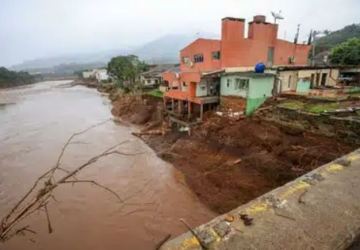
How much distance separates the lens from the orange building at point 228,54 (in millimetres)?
19172

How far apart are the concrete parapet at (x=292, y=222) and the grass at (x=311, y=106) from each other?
368 inches

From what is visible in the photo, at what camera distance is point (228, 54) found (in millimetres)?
20578

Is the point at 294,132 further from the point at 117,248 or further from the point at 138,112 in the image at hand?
the point at 138,112

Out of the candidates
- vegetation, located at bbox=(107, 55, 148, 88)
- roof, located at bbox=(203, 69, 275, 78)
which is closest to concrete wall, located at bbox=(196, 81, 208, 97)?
roof, located at bbox=(203, 69, 275, 78)

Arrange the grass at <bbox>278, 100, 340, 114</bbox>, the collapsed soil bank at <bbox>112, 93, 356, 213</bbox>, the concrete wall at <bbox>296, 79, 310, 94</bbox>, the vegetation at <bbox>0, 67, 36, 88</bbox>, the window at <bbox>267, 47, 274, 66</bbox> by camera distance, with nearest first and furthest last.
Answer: the collapsed soil bank at <bbox>112, 93, 356, 213</bbox> < the grass at <bbox>278, 100, 340, 114</bbox> < the concrete wall at <bbox>296, 79, 310, 94</bbox> < the window at <bbox>267, 47, 274, 66</bbox> < the vegetation at <bbox>0, 67, 36, 88</bbox>

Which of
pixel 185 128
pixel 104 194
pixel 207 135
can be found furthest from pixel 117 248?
pixel 185 128

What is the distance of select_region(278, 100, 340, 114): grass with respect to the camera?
13397 millimetres

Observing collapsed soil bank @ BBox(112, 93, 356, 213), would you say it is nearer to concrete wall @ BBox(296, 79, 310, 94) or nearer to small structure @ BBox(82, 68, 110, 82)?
concrete wall @ BBox(296, 79, 310, 94)

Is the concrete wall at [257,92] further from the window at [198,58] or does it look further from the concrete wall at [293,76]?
the window at [198,58]

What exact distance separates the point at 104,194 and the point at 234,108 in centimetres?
968

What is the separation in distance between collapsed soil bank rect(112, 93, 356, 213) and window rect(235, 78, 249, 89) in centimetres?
225

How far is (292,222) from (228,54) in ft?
59.9

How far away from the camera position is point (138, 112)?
25625mm

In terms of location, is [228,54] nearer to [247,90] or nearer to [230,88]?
[230,88]
